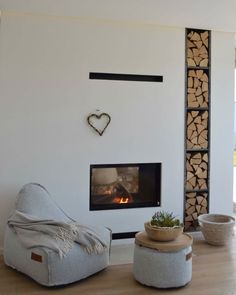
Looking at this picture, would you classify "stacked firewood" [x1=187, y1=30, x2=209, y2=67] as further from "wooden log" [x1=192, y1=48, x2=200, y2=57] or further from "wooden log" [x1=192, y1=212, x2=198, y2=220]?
"wooden log" [x1=192, y1=212, x2=198, y2=220]

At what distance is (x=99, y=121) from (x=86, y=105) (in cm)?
21

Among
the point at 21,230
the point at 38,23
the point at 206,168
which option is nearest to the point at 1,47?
the point at 38,23

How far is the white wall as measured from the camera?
369 cm

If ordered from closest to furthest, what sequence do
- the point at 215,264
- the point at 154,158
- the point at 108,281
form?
1. the point at 108,281
2. the point at 215,264
3. the point at 154,158

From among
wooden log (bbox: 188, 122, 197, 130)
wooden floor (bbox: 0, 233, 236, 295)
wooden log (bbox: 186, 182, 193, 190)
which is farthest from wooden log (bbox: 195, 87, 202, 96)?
wooden floor (bbox: 0, 233, 236, 295)

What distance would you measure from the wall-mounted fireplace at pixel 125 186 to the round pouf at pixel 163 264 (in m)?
1.10

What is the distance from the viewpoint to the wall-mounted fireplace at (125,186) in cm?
402

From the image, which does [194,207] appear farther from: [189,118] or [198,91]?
[198,91]

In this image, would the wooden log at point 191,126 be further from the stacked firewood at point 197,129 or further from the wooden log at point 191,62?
the wooden log at point 191,62

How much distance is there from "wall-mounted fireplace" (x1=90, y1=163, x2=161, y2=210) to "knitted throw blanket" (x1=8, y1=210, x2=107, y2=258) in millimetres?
788

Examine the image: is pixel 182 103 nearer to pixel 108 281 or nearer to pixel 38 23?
pixel 38 23

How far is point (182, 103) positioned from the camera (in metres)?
4.20

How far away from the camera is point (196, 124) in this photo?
4.28 meters

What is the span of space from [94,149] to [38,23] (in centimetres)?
136
